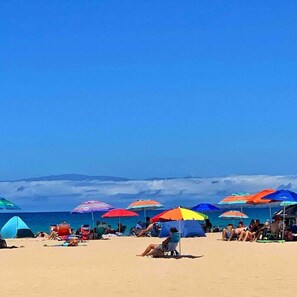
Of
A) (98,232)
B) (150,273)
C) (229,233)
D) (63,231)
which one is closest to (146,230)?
(98,232)

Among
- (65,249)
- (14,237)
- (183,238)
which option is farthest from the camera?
(14,237)

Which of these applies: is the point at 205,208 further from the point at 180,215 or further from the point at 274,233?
the point at 180,215

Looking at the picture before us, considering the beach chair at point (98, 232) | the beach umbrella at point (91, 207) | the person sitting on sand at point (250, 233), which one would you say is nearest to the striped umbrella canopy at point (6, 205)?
the beach chair at point (98, 232)

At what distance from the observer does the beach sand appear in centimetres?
1158

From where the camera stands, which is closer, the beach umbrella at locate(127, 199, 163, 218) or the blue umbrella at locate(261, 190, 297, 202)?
the blue umbrella at locate(261, 190, 297, 202)

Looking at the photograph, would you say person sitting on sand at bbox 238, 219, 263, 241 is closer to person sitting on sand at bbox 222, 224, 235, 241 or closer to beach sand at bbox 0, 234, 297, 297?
person sitting on sand at bbox 222, 224, 235, 241

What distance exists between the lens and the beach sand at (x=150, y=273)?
11578 millimetres

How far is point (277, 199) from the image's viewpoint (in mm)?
22578

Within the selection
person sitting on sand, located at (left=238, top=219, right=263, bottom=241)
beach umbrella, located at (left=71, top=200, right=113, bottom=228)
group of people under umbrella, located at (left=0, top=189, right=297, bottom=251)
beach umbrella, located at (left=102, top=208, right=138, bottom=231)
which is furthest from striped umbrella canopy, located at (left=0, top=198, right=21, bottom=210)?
person sitting on sand, located at (left=238, top=219, right=263, bottom=241)

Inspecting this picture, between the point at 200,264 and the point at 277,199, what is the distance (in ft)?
25.0

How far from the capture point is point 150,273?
46.0ft

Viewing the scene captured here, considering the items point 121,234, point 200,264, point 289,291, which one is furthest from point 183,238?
point 289,291

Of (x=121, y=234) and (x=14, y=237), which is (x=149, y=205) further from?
(x=14, y=237)

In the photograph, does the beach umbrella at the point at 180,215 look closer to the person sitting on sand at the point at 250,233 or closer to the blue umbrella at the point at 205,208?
the person sitting on sand at the point at 250,233
